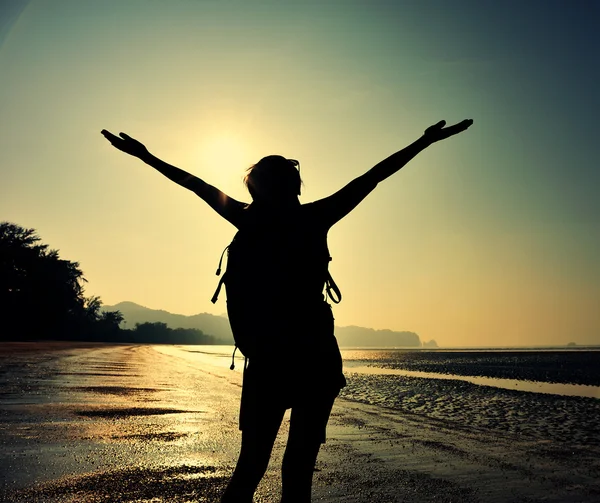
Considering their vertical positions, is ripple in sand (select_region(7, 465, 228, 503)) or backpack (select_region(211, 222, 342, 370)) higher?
backpack (select_region(211, 222, 342, 370))

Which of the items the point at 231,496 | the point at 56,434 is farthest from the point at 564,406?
the point at 231,496

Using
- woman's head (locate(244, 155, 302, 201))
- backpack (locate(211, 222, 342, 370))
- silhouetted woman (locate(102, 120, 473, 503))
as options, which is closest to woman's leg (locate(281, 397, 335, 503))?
silhouetted woman (locate(102, 120, 473, 503))

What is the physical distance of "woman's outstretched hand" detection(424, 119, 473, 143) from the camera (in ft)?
8.86

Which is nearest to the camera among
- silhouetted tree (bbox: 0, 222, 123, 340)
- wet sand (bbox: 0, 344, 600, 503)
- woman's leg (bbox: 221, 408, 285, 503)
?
woman's leg (bbox: 221, 408, 285, 503)

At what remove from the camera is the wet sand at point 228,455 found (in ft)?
14.5

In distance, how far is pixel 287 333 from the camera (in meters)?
2.12

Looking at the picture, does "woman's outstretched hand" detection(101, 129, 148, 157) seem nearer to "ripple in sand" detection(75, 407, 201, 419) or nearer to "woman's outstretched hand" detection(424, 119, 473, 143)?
"woman's outstretched hand" detection(424, 119, 473, 143)

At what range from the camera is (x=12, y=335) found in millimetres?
59781

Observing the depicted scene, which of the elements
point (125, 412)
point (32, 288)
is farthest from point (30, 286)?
point (125, 412)

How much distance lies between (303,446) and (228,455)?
4.05 meters

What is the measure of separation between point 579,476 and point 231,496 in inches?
191

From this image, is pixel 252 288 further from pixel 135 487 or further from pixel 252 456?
pixel 135 487

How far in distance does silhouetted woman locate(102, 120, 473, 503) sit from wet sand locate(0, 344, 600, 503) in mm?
2303

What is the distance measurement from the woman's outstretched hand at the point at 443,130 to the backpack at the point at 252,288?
0.95 m
